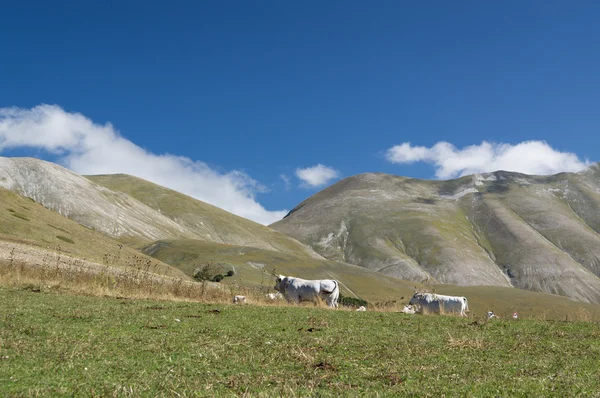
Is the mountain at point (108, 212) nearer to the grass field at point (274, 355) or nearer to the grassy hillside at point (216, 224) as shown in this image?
the grassy hillside at point (216, 224)

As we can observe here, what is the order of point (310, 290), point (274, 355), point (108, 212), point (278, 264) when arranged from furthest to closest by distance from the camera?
point (108, 212), point (278, 264), point (310, 290), point (274, 355)

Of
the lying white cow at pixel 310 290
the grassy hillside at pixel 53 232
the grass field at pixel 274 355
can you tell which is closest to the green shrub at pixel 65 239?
the grassy hillside at pixel 53 232

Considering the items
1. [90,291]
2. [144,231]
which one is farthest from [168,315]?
[144,231]

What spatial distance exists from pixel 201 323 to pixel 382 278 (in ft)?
310

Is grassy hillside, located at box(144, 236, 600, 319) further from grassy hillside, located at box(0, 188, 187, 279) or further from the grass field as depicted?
the grass field

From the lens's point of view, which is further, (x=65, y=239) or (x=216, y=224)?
(x=216, y=224)

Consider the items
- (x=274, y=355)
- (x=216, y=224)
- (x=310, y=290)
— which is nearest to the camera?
(x=274, y=355)

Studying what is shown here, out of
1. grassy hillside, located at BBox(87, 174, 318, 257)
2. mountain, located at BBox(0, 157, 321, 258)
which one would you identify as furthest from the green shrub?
grassy hillside, located at BBox(87, 174, 318, 257)

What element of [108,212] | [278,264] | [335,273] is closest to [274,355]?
[278,264]

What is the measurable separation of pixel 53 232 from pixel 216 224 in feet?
377

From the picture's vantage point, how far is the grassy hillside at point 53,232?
51938 millimetres

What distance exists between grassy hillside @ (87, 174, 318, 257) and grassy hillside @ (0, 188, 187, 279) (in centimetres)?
8693

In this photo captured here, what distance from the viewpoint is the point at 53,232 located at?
2282 inches

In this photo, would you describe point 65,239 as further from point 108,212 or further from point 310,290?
point 108,212
